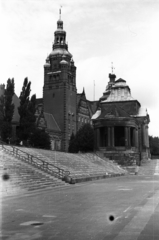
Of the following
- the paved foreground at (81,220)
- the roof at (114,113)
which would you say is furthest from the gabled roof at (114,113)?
the paved foreground at (81,220)

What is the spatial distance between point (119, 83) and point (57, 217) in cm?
6486

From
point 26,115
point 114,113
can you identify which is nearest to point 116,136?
point 114,113

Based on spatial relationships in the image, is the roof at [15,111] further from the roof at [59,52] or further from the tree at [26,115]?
the roof at [59,52]

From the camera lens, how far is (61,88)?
318ft

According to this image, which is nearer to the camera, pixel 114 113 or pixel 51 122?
pixel 114 113

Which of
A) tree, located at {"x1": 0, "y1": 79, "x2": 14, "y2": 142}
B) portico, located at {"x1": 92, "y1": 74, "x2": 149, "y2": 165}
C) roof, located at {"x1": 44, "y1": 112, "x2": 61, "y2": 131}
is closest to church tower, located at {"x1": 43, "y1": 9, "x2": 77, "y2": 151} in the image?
roof, located at {"x1": 44, "y1": 112, "x2": 61, "y2": 131}

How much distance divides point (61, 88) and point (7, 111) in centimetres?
4527

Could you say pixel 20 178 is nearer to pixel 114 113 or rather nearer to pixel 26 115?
pixel 26 115

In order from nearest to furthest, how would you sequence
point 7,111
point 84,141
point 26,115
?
point 7,111
point 26,115
point 84,141

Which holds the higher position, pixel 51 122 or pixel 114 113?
pixel 51 122

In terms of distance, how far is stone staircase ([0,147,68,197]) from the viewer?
2063 cm

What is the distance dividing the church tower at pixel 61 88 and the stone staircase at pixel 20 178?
65610 millimetres

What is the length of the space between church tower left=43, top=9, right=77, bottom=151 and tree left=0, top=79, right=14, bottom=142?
41.8m

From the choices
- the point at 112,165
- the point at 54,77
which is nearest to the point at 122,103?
the point at 112,165
